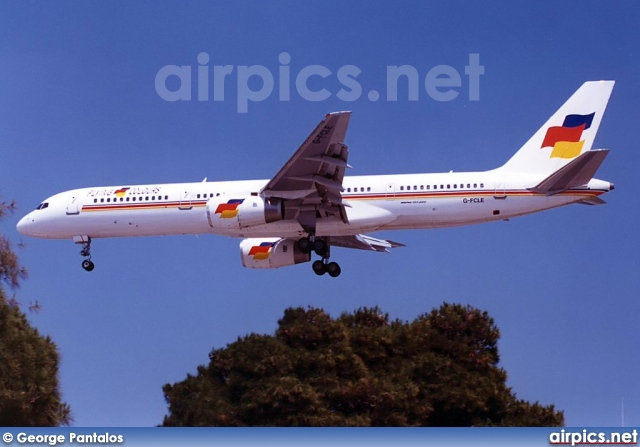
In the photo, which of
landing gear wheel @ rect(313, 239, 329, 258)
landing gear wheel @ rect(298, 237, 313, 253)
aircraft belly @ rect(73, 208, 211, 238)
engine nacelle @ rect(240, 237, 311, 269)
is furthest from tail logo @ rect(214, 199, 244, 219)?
engine nacelle @ rect(240, 237, 311, 269)

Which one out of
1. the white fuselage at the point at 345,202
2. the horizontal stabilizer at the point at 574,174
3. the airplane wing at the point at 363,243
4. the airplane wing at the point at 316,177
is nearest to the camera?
the airplane wing at the point at 316,177

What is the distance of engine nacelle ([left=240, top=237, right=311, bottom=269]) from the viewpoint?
1700 inches

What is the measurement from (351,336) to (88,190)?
11.3 m

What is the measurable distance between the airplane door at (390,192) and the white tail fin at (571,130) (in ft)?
13.1

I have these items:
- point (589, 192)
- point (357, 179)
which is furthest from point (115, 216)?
point (589, 192)

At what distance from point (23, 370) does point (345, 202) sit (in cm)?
1238

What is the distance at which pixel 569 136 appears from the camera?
138 ft

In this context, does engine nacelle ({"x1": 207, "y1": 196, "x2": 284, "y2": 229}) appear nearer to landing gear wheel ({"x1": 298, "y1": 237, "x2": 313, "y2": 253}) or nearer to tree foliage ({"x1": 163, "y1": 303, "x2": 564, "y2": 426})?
landing gear wheel ({"x1": 298, "y1": 237, "x2": 313, "y2": 253})

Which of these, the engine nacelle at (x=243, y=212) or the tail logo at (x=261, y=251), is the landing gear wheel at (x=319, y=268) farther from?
the engine nacelle at (x=243, y=212)

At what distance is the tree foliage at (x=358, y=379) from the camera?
4128 centimetres

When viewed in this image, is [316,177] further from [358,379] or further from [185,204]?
[358,379]

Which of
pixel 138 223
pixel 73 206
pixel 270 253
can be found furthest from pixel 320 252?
pixel 73 206

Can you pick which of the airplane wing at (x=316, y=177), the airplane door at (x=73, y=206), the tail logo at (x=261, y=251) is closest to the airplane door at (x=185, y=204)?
the tail logo at (x=261, y=251)

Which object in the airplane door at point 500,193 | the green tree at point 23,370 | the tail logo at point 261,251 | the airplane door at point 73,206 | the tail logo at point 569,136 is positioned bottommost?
the green tree at point 23,370
